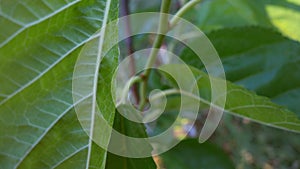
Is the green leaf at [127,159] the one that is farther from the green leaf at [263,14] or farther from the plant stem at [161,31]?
the green leaf at [263,14]

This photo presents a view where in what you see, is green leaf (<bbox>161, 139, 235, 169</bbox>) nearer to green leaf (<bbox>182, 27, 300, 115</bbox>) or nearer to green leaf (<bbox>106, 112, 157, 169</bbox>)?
green leaf (<bbox>182, 27, 300, 115</bbox>)

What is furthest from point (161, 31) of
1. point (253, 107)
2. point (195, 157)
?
point (195, 157)

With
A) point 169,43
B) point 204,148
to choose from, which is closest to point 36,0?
point 204,148

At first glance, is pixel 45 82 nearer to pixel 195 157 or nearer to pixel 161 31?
pixel 161 31

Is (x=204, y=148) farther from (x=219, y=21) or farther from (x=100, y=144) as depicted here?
(x=100, y=144)

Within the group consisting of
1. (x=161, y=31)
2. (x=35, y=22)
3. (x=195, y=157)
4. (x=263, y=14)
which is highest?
(x=35, y=22)
